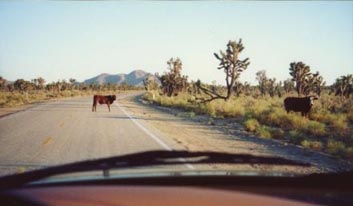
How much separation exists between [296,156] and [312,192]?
8868 millimetres

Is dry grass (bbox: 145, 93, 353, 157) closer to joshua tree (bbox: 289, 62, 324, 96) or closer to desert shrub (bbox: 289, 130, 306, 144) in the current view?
desert shrub (bbox: 289, 130, 306, 144)

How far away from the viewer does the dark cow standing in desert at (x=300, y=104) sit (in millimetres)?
24047

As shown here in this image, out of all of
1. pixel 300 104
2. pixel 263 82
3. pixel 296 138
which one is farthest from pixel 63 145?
pixel 263 82

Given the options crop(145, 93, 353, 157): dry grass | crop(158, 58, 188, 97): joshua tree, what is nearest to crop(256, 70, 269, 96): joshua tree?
crop(158, 58, 188, 97): joshua tree

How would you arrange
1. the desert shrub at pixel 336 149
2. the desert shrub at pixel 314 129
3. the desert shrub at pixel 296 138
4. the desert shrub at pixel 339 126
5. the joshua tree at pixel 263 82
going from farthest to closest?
the joshua tree at pixel 263 82 → the desert shrub at pixel 339 126 → the desert shrub at pixel 314 129 → the desert shrub at pixel 296 138 → the desert shrub at pixel 336 149

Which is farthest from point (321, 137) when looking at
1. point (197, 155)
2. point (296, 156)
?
point (197, 155)

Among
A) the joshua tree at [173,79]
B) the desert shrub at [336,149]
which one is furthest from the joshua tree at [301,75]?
the desert shrub at [336,149]

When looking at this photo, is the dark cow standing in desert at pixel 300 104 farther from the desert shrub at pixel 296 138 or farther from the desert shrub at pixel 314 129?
the desert shrub at pixel 296 138

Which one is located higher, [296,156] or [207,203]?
[207,203]

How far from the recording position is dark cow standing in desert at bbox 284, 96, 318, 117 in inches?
947

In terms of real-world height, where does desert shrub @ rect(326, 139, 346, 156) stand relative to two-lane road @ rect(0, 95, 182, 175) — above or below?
below

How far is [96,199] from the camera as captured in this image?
215 cm

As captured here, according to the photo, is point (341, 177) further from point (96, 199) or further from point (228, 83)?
point (228, 83)

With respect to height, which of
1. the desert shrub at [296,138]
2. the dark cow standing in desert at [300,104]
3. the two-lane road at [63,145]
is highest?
the dark cow standing in desert at [300,104]
